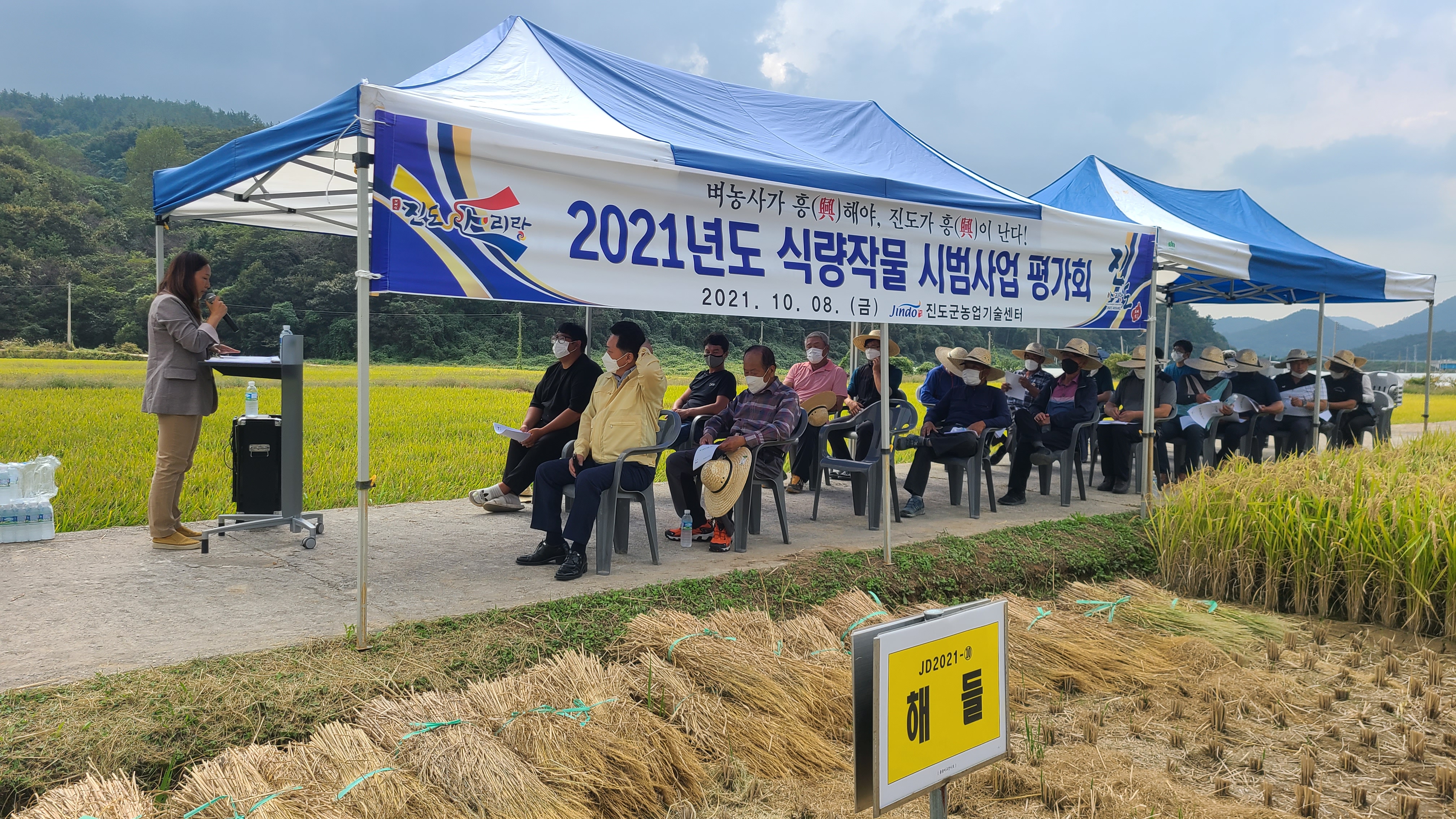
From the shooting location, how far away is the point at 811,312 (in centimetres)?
463

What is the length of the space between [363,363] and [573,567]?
1.74m

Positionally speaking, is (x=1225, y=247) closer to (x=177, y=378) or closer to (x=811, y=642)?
(x=811, y=642)

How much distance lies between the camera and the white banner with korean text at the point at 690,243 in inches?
137

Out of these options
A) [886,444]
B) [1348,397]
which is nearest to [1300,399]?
[1348,397]

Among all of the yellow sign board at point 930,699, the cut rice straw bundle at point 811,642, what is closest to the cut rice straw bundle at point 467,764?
the yellow sign board at point 930,699

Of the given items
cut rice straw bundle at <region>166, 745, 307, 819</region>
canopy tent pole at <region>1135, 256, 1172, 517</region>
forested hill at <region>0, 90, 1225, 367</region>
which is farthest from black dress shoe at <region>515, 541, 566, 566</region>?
forested hill at <region>0, 90, 1225, 367</region>

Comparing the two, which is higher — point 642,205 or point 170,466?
point 642,205

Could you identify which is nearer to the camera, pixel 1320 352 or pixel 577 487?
pixel 577 487

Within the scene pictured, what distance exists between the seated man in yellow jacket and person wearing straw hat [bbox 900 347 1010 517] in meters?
2.59

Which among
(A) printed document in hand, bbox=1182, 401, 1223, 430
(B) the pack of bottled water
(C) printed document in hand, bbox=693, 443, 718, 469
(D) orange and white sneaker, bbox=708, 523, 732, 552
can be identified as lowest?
(D) orange and white sneaker, bbox=708, 523, 732, 552

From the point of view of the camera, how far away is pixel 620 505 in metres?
5.41

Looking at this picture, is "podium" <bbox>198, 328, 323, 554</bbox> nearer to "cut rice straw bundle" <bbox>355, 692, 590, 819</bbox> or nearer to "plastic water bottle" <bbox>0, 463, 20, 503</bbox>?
"plastic water bottle" <bbox>0, 463, 20, 503</bbox>

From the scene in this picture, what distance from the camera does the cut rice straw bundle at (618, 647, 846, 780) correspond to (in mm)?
3016

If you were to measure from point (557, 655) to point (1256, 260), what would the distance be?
21.9ft
